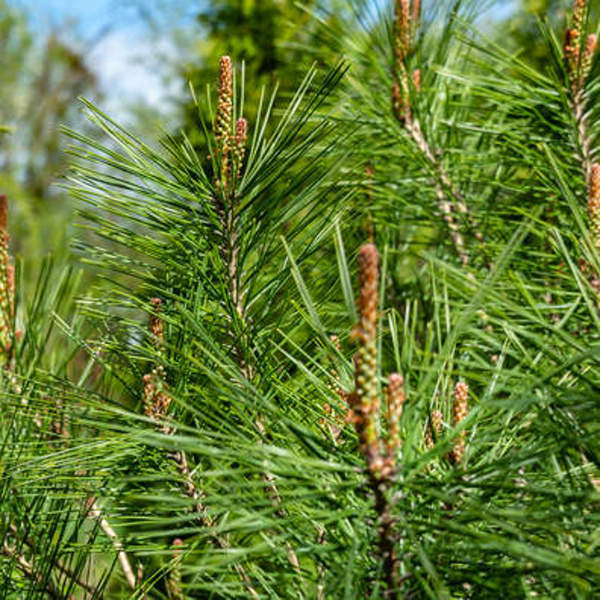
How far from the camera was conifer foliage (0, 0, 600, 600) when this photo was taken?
0.42m

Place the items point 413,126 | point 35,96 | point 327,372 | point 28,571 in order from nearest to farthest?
point 327,372 → point 28,571 → point 413,126 → point 35,96

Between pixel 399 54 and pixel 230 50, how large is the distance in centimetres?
145

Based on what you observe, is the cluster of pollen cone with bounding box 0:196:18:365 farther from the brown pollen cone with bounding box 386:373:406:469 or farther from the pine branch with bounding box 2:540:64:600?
the brown pollen cone with bounding box 386:373:406:469

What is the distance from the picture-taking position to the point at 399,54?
1.05 meters

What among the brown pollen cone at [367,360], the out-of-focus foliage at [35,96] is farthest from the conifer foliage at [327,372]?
the out-of-focus foliage at [35,96]

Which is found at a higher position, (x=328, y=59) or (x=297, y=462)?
(x=328, y=59)

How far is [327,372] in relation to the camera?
1.89 feet

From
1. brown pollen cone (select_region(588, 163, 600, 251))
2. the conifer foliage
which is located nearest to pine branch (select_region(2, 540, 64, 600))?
the conifer foliage

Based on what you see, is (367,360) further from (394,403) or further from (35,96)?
(35,96)

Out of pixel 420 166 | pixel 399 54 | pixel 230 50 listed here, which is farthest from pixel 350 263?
pixel 230 50

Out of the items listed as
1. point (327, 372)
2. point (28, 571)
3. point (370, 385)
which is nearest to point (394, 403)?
point (370, 385)

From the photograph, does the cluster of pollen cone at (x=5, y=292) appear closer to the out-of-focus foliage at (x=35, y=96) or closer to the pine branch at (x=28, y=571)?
the pine branch at (x=28, y=571)

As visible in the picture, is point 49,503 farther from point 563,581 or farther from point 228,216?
point 563,581

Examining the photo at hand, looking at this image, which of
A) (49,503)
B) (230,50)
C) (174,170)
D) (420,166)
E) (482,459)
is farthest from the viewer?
(230,50)
